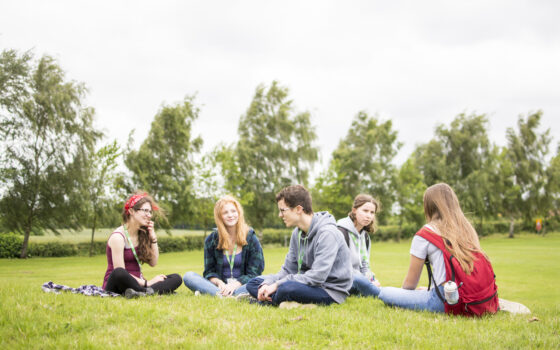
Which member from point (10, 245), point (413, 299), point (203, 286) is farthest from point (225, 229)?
point (10, 245)

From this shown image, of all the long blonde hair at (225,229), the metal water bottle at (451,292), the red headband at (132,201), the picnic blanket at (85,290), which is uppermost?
the red headband at (132,201)

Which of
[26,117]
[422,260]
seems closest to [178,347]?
[422,260]

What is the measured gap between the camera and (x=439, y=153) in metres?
48.4

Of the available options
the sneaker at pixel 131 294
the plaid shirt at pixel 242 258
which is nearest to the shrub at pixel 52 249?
the plaid shirt at pixel 242 258

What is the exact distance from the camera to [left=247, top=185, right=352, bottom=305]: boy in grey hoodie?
17.0 ft

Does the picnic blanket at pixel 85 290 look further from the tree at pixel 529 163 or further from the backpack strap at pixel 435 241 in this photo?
the tree at pixel 529 163

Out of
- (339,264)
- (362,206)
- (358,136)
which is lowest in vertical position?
(339,264)

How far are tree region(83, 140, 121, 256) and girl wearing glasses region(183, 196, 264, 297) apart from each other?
20.8 metres

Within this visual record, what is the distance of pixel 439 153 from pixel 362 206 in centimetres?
4512

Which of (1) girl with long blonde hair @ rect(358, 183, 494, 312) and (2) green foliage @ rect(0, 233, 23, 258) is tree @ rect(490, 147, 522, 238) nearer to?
(2) green foliage @ rect(0, 233, 23, 258)

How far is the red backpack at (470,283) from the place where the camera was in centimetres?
457

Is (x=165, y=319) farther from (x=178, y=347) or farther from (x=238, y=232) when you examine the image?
(x=238, y=232)

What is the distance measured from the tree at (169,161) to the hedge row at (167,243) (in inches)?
83.2

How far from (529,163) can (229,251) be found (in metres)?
54.7
